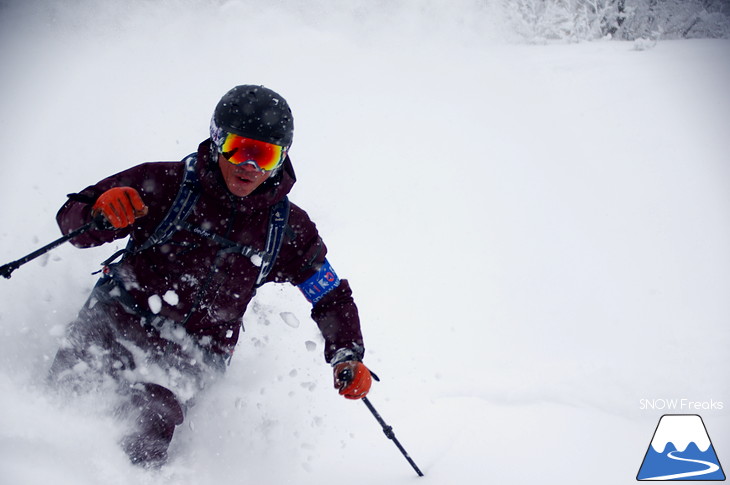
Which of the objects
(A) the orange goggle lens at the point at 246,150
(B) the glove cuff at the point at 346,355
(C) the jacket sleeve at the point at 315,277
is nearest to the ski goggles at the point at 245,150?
(A) the orange goggle lens at the point at 246,150

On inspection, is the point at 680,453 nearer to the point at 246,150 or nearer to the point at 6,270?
the point at 246,150

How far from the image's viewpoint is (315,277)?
3.08 m

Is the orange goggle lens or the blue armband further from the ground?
the orange goggle lens

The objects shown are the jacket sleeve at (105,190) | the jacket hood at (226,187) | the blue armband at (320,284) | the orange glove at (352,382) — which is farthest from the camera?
the blue armband at (320,284)

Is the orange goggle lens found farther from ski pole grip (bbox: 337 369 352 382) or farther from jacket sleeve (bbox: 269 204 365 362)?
ski pole grip (bbox: 337 369 352 382)

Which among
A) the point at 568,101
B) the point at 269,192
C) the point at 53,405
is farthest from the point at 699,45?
the point at 53,405

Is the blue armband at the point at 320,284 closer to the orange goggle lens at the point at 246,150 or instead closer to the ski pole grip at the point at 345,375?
the ski pole grip at the point at 345,375

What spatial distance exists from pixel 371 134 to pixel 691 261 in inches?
185

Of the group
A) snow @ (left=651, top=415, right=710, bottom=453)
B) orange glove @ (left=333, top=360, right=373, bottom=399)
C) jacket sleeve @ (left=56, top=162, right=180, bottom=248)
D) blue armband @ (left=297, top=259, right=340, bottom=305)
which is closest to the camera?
jacket sleeve @ (left=56, top=162, right=180, bottom=248)

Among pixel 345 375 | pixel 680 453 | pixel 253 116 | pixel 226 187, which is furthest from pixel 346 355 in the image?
pixel 680 453

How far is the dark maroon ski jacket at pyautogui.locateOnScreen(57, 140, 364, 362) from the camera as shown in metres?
2.62

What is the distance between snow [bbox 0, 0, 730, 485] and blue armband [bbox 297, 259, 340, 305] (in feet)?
2.03

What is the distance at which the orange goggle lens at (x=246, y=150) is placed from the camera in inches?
98.9

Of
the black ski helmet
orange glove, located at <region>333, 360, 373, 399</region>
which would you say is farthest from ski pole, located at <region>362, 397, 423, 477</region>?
the black ski helmet
